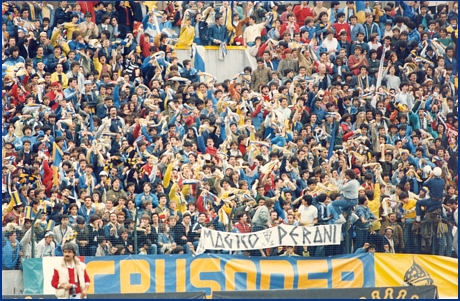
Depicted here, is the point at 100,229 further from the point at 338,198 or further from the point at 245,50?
the point at 245,50

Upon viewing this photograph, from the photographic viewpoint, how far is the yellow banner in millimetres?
23219

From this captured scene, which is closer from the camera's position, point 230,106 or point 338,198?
point 338,198

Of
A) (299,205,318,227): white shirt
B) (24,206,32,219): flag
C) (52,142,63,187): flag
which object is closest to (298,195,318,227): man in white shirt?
(299,205,318,227): white shirt

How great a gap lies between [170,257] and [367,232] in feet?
12.8

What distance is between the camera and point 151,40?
98.8 ft

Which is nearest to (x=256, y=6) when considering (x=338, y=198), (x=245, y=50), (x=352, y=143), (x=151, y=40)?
(x=245, y=50)

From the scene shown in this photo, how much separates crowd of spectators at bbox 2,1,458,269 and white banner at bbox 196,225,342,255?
170 millimetres

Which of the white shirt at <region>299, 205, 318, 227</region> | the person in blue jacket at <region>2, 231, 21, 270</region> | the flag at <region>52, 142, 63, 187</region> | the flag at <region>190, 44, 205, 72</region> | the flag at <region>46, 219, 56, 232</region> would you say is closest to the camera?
the person in blue jacket at <region>2, 231, 21, 270</region>

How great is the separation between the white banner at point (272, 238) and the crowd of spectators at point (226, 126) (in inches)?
6.7

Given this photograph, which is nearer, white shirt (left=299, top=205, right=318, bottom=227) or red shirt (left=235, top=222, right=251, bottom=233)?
red shirt (left=235, top=222, right=251, bottom=233)

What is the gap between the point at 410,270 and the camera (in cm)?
2325

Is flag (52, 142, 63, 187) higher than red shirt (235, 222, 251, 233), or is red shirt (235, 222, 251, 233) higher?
flag (52, 142, 63, 187)

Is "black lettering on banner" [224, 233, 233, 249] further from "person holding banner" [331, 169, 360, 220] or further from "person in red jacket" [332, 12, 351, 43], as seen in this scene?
"person in red jacket" [332, 12, 351, 43]

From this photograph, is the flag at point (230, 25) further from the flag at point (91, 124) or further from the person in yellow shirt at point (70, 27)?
the flag at point (91, 124)
